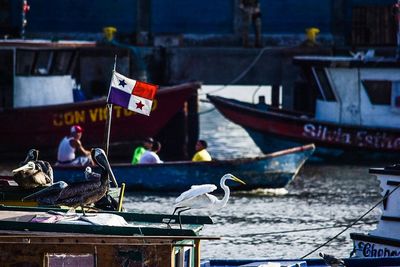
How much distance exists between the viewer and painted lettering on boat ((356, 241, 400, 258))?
765 inches

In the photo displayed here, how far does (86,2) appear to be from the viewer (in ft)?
148

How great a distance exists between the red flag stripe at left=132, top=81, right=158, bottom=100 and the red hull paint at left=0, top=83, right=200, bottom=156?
17.6m

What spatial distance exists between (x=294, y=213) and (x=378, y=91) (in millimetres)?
10474

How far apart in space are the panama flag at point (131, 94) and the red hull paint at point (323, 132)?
1943 cm

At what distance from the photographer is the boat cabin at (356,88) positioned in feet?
123

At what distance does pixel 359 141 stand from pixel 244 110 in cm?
327

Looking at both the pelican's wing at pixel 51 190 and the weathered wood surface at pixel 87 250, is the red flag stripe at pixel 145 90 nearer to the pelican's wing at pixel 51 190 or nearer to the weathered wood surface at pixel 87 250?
the pelican's wing at pixel 51 190

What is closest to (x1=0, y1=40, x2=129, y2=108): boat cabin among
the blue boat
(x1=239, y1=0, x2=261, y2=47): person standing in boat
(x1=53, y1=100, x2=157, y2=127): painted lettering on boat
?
(x1=53, y1=100, x2=157, y2=127): painted lettering on boat

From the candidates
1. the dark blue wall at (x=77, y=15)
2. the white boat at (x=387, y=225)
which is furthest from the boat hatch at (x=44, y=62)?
the white boat at (x=387, y=225)

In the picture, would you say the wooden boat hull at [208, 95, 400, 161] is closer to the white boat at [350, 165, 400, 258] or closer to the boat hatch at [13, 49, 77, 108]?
the boat hatch at [13, 49, 77, 108]

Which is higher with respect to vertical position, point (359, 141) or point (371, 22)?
point (371, 22)

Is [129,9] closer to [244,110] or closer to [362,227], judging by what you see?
[244,110]

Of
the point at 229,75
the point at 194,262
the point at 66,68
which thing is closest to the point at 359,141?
the point at 229,75

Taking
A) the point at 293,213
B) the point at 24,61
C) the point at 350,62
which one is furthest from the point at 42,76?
the point at 293,213
